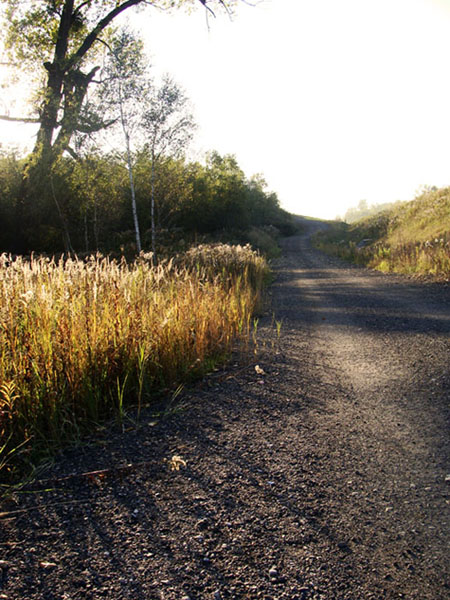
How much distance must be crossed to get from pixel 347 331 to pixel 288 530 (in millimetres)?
4709

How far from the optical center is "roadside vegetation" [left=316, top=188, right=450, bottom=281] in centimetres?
1273

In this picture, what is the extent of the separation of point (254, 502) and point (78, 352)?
174cm

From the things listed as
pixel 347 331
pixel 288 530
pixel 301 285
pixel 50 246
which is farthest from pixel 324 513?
pixel 50 246

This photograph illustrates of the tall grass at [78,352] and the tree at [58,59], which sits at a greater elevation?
the tree at [58,59]

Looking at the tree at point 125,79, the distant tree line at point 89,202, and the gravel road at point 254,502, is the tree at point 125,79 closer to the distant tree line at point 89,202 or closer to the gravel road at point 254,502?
the distant tree line at point 89,202

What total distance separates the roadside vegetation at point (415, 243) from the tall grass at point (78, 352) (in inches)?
375

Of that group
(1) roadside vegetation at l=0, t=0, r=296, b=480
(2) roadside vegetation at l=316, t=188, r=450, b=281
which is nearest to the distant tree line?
(1) roadside vegetation at l=0, t=0, r=296, b=480

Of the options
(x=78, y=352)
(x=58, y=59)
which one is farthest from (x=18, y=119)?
(x=78, y=352)

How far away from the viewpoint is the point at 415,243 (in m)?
16.6

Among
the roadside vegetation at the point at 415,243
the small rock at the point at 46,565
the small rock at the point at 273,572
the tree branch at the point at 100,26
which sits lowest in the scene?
the small rock at the point at 46,565

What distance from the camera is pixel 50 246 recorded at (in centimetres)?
2297

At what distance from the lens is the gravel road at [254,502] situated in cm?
162

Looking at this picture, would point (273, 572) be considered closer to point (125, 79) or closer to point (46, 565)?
point (46, 565)

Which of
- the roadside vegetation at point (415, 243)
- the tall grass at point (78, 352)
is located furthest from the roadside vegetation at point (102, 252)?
the roadside vegetation at point (415, 243)
